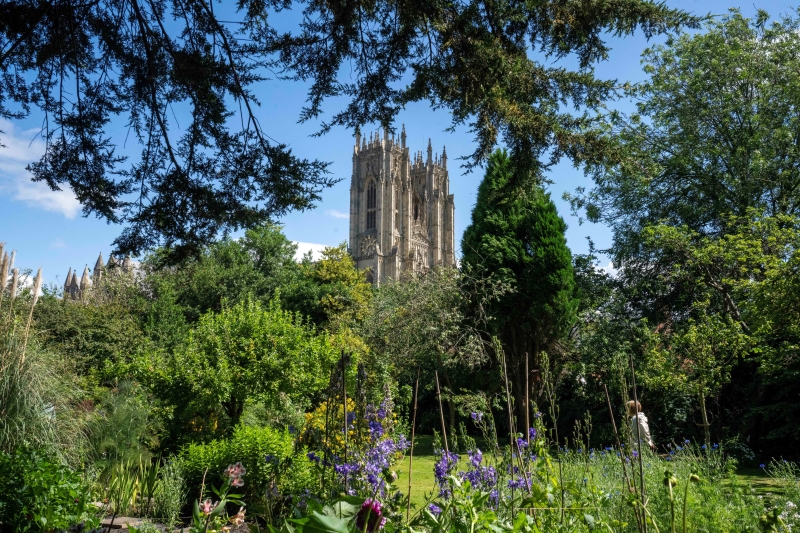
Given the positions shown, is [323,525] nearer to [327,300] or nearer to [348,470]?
[348,470]

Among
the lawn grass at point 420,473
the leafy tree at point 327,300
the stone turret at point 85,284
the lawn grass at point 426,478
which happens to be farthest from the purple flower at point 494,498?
the stone turret at point 85,284

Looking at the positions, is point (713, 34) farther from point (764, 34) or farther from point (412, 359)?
point (412, 359)

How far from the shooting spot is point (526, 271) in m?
13.8

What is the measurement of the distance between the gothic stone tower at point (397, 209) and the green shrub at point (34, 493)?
163ft

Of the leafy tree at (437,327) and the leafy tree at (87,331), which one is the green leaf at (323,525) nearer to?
the leafy tree at (437,327)

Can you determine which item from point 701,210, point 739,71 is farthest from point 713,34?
point 701,210

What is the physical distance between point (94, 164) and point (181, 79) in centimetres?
91

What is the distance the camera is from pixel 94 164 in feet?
13.9

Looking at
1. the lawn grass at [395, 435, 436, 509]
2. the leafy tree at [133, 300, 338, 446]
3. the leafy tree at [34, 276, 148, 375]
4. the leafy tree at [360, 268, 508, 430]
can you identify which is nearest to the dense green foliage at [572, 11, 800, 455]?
the leafy tree at [360, 268, 508, 430]

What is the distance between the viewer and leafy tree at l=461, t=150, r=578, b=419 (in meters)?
13.5

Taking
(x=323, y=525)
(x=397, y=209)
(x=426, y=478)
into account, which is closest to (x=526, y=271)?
(x=426, y=478)

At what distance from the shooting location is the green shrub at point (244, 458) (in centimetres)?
561

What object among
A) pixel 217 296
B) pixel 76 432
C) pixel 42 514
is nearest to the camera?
pixel 42 514

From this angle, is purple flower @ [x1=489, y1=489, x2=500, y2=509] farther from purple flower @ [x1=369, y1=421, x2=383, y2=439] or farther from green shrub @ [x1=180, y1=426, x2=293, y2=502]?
green shrub @ [x1=180, y1=426, x2=293, y2=502]
